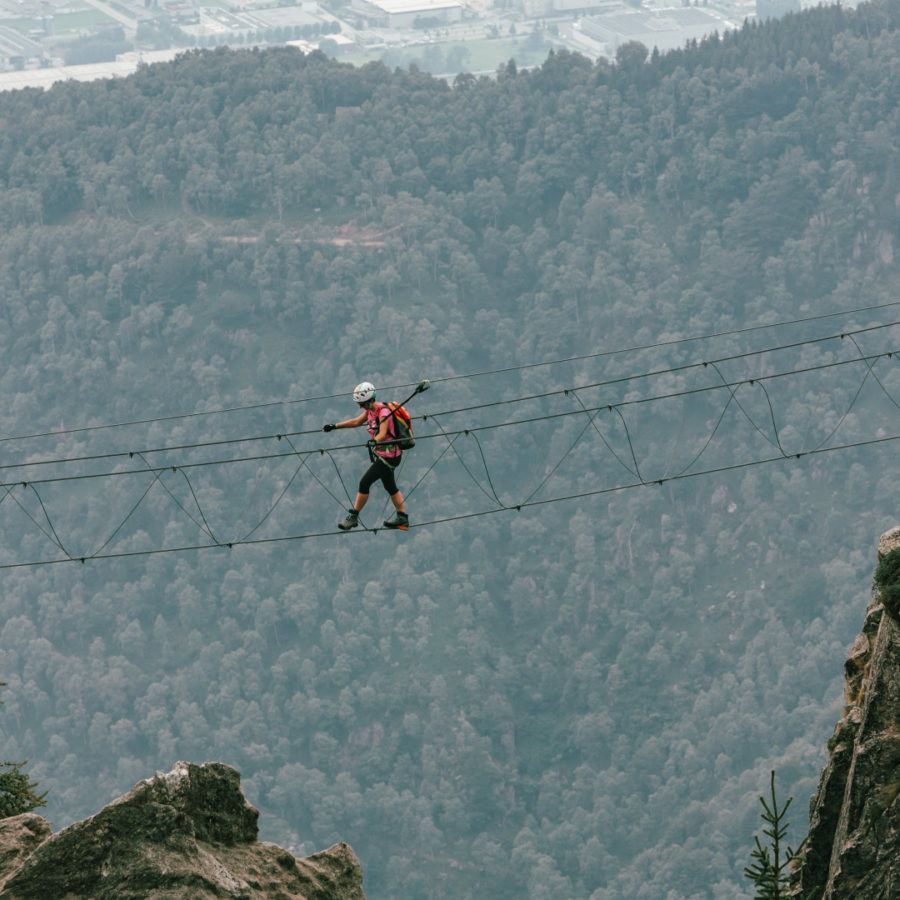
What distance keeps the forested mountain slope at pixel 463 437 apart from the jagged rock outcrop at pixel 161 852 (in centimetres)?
11749

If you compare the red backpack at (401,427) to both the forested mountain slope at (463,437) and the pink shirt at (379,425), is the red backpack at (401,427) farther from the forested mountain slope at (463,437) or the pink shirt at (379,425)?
the forested mountain slope at (463,437)

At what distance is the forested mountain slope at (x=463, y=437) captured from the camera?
5974 inches

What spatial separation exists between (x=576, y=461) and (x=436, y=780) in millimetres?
33111

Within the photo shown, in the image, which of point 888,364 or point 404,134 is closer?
point 888,364

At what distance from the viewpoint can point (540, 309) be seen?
183000mm

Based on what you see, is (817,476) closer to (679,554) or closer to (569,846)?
(679,554)

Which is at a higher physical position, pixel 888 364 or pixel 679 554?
pixel 888 364

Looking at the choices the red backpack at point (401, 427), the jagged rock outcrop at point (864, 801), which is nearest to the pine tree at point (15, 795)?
the red backpack at point (401, 427)

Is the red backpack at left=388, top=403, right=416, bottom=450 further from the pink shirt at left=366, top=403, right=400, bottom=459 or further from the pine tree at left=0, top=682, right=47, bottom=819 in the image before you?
the pine tree at left=0, top=682, right=47, bottom=819

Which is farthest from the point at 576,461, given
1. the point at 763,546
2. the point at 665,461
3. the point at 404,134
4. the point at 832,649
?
the point at 404,134

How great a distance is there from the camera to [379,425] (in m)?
23.6

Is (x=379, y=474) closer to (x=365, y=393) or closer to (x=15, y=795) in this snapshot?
(x=365, y=393)

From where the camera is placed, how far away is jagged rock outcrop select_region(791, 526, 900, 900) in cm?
1644

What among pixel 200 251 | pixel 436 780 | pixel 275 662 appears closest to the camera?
pixel 436 780
